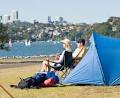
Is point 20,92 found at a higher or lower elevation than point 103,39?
lower

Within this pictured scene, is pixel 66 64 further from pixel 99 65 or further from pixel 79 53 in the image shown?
pixel 99 65

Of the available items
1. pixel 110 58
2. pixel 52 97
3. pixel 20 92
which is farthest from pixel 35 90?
pixel 110 58

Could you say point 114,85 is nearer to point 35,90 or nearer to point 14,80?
point 35,90

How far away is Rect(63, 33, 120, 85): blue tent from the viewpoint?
1558 centimetres

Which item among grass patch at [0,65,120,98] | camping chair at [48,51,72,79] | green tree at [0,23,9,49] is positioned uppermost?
camping chair at [48,51,72,79]

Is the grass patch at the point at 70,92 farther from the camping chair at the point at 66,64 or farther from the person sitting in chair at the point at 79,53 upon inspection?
the person sitting in chair at the point at 79,53

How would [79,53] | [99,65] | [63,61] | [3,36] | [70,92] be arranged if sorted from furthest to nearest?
[3,36], [79,53], [63,61], [99,65], [70,92]

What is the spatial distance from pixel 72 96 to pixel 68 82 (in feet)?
9.32

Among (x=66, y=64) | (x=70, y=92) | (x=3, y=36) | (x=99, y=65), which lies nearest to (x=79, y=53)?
(x=66, y=64)

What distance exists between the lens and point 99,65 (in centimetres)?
1569

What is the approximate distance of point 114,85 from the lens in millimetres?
15438

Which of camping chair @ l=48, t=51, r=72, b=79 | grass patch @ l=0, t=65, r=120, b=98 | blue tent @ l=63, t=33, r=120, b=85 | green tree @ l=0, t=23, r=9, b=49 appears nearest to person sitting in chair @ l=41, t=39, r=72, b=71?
camping chair @ l=48, t=51, r=72, b=79

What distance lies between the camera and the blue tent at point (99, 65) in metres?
15.6

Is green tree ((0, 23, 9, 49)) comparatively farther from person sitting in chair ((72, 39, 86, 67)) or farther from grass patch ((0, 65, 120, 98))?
grass patch ((0, 65, 120, 98))
